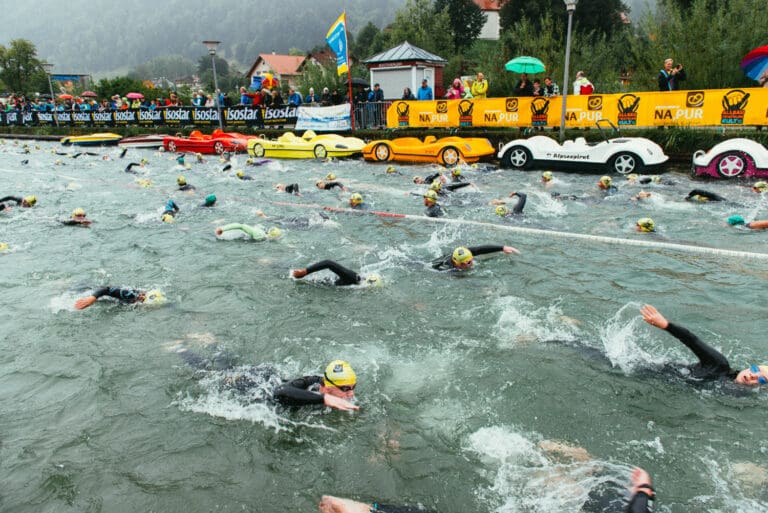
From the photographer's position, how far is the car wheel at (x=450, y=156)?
17.7 m

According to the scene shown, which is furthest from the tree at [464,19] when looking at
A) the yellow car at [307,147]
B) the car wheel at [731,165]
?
the car wheel at [731,165]

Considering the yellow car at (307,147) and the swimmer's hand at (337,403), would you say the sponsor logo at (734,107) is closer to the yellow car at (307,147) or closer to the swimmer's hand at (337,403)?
the yellow car at (307,147)

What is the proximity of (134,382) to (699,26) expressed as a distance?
21246 millimetres

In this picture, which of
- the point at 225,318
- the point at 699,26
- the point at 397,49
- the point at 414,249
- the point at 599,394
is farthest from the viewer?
the point at 397,49

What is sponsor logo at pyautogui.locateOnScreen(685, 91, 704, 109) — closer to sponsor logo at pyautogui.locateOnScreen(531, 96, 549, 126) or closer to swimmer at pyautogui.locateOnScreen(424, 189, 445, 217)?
sponsor logo at pyautogui.locateOnScreen(531, 96, 549, 126)

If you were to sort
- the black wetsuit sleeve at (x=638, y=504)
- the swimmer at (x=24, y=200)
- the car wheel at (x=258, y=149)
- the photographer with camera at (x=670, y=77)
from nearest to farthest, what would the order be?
1. the black wetsuit sleeve at (x=638, y=504)
2. the swimmer at (x=24, y=200)
3. the photographer with camera at (x=670, y=77)
4. the car wheel at (x=258, y=149)

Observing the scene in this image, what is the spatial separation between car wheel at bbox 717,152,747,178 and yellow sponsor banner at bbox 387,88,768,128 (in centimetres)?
236

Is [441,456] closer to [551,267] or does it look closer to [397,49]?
[551,267]

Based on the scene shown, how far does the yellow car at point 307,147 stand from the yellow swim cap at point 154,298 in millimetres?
13872

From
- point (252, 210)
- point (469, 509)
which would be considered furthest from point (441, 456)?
point (252, 210)

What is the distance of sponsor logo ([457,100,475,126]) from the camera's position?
63.5 feet

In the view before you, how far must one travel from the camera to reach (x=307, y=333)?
6.70 metres

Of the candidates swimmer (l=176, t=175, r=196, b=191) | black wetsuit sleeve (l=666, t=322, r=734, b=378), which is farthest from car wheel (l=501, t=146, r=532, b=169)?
black wetsuit sleeve (l=666, t=322, r=734, b=378)

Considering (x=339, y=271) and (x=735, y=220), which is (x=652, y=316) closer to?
(x=339, y=271)
